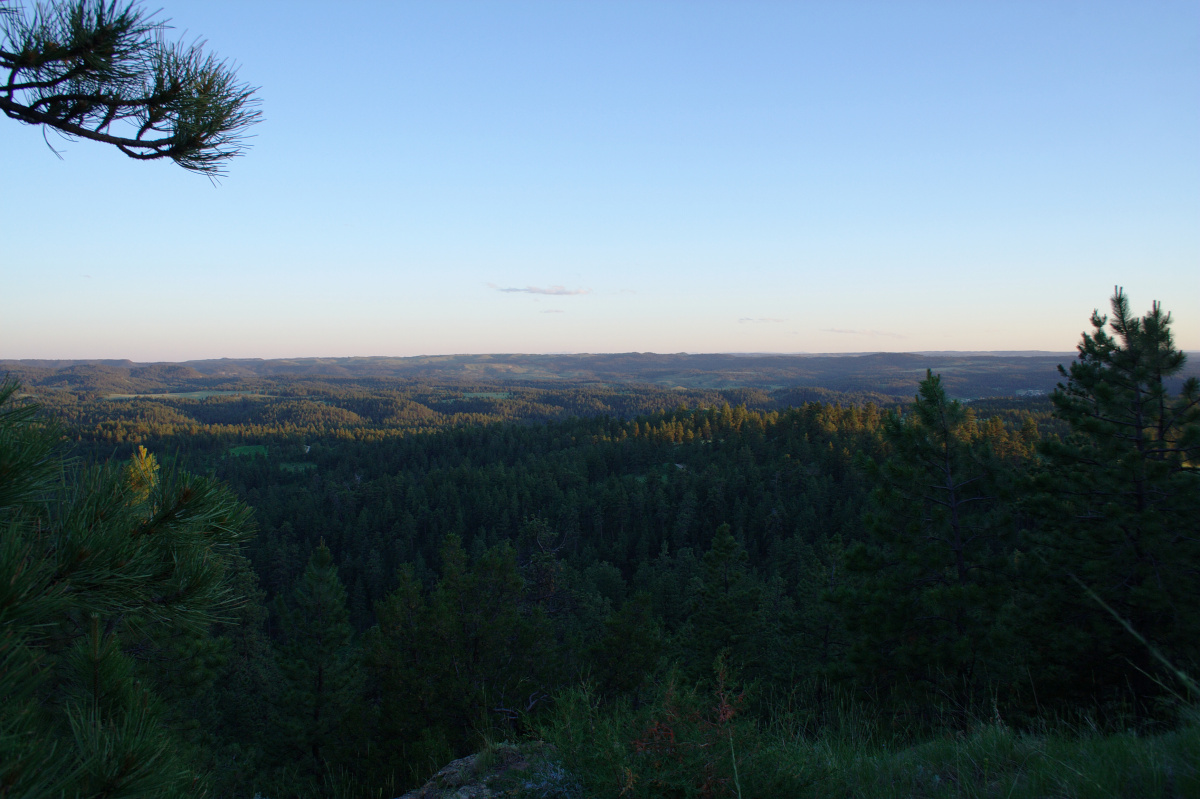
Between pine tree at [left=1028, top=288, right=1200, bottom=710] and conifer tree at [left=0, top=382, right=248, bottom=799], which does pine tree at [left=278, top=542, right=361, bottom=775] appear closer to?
conifer tree at [left=0, top=382, right=248, bottom=799]

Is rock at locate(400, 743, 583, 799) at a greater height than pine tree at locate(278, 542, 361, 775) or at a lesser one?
greater

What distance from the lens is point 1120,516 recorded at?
9906mm

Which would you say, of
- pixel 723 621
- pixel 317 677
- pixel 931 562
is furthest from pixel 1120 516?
pixel 317 677

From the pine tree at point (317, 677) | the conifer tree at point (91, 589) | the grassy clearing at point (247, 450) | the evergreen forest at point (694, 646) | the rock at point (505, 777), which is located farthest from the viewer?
the grassy clearing at point (247, 450)

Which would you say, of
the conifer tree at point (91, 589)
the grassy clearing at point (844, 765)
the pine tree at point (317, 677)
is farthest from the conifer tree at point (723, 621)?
the conifer tree at point (91, 589)

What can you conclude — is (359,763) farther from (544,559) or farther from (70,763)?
(544,559)

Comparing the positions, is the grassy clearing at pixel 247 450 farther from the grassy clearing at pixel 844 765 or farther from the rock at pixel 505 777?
the grassy clearing at pixel 844 765

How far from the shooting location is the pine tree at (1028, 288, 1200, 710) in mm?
9320

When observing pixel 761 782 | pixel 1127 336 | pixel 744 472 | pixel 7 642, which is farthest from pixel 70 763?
pixel 744 472

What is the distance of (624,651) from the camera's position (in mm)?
14711

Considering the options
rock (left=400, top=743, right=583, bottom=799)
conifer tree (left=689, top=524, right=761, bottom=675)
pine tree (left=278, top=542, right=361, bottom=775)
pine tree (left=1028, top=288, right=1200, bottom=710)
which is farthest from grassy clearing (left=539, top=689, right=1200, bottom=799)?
pine tree (left=278, top=542, right=361, bottom=775)

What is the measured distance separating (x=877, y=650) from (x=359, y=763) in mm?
12199

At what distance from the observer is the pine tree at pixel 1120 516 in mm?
9320

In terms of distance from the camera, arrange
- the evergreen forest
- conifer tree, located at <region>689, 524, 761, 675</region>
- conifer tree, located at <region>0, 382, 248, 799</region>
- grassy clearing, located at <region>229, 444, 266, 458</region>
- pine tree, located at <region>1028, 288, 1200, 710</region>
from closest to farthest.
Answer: conifer tree, located at <region>0, 382, 248, 799</region>
the evergreen forest
pine tree, located at <region>1028, 288, 1200, 710</region>
conifer tree, located at <region>689, 524, 761, 675</region>
grassy clearing, located at <region>229, 444, 266, 458</region>
